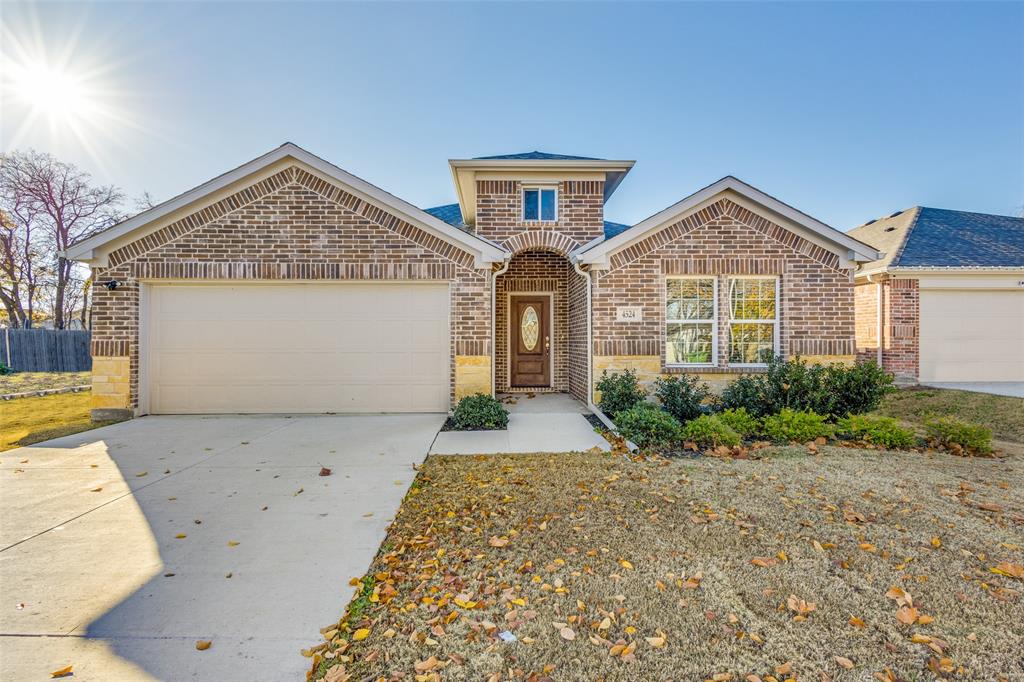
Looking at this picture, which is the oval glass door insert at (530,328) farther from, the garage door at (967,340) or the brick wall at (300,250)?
the garage door at (967,340)

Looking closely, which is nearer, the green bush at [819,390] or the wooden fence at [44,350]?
the green bush at [819,390]

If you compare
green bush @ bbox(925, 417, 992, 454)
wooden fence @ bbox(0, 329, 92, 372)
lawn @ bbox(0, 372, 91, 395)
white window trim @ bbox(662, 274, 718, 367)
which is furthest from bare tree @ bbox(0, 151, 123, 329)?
green bush @ bbox(925, 417, 992, 454)

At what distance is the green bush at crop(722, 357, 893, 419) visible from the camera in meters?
7.32

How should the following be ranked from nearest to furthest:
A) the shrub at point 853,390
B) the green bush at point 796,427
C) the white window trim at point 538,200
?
the green bush at point 796,427 < the shrub at point 853,390 < the white window trim at point 538,200

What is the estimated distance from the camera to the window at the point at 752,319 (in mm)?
9133

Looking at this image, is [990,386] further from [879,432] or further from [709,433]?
[709,433]

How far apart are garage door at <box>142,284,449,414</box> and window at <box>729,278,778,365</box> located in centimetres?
561

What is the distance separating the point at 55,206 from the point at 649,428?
1133 inches

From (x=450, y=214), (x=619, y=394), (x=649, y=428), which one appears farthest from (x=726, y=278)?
(x=450, y=214)

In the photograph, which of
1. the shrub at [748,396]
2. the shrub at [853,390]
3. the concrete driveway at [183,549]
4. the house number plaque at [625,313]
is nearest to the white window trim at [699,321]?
the house number plaque at [625,313]

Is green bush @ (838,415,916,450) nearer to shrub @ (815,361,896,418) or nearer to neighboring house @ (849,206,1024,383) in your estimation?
shrub @ (815,361,896,418)

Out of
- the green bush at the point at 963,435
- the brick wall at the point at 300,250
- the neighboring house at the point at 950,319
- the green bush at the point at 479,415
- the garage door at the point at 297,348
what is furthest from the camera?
the neighboring house at the point at 950,319

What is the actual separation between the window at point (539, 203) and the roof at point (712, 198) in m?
2.54

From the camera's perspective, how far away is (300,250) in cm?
858
